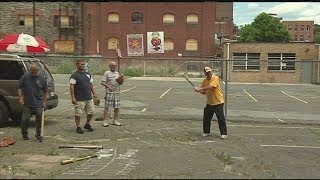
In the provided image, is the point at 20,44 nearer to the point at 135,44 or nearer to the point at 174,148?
the point at 174,148

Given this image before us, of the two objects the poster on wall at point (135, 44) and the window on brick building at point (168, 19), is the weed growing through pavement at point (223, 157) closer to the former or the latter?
the poster on wall at point (135, 44)

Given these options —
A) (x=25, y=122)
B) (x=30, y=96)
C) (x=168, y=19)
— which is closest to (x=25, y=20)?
(x=168, y=19)

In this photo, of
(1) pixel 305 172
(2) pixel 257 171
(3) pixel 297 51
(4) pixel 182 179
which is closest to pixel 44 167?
(4) pixel 182 179

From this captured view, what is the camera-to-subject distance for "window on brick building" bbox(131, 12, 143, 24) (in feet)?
194

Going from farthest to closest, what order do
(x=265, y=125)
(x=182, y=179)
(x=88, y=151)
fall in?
1. (x=265, y=125)
2. (x=88, y=151)
3. (x=182, y=179)

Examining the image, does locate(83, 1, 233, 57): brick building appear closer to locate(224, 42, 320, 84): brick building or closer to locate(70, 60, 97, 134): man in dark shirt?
locate(224, 42, 320, 84): brick building

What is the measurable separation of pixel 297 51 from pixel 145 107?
27817mm

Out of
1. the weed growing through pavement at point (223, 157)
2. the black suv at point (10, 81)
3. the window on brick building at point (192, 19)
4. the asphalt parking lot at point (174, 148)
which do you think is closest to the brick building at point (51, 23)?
the window on brick building at point (192, 19)

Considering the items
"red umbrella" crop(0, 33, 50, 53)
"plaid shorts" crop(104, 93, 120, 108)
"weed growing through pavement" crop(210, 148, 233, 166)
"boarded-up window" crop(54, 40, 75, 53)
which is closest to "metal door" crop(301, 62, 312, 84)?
→ "boarded-up window" crop(54, 40, 75, 53)

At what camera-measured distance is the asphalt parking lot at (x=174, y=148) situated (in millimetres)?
7160

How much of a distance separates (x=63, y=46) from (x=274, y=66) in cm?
2508

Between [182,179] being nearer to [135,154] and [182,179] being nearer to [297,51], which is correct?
[135,154]

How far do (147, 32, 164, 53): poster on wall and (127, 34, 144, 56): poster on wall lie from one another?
1.26 m

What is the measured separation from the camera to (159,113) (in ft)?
51.2
